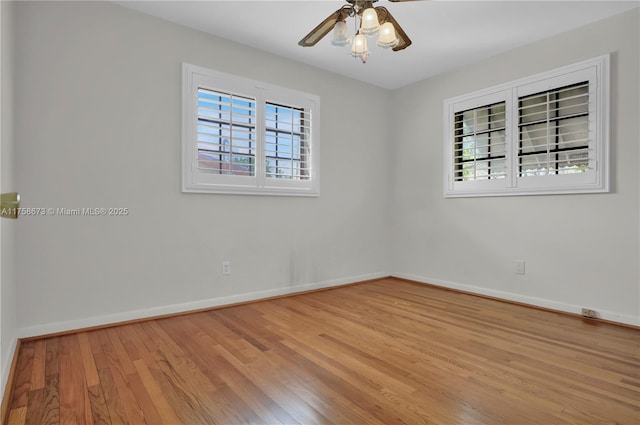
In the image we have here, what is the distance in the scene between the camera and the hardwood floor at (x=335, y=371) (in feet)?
4.98

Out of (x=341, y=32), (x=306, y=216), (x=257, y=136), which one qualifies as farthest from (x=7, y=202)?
(x=306, y=216)

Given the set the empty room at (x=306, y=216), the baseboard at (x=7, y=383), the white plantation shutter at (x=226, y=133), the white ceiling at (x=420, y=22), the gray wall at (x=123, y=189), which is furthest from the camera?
the white plantation shutter at (x=226, y=133)

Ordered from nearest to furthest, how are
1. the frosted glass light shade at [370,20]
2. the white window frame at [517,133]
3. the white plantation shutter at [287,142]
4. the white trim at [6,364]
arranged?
the white trim at [6,364]
the frosted glass light shade at [370,20]
the white window frame at [517,133]
the white plantation shutter at [287,142]

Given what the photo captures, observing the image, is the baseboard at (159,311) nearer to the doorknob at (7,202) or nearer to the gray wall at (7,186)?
the gray wall at (7,186)

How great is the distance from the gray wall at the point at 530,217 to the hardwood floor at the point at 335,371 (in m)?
0.42

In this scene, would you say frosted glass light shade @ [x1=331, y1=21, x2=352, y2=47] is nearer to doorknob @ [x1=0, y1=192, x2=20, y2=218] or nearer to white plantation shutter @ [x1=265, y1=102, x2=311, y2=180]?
white plantation shutter @ [x1=265, y1=102, x2=311, y2=180]

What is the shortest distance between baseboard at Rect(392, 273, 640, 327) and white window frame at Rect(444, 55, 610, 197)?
100cm

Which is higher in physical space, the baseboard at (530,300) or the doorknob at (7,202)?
the doorknob at (7,202)

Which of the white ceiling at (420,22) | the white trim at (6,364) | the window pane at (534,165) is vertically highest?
the white ceiling at (420,22)

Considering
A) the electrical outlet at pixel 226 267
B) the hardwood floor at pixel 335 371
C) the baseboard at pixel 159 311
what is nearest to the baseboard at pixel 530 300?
the hardwood floor at pixel 335 371

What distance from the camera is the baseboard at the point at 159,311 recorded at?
95.6 inches

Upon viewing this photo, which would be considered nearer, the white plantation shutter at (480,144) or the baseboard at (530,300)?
the baseboard at (530,300)

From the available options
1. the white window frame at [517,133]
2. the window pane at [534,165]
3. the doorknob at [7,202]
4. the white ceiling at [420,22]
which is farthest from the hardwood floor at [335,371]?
the white ceiling at [420,22]

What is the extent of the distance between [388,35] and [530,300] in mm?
2780
